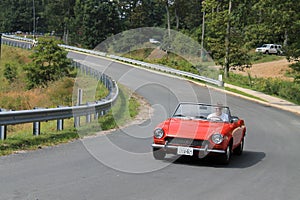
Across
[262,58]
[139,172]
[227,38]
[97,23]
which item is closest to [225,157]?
[139,172]

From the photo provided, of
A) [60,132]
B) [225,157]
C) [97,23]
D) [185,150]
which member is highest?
Answer: [185,150]

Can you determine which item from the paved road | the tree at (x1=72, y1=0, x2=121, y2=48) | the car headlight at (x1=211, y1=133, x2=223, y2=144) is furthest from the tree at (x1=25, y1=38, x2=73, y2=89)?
the tree at (x1=72, y1=0, x2=121, y2=48)

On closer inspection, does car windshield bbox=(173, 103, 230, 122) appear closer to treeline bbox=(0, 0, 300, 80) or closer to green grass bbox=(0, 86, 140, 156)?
green grass bbox=(0, 86, 140, 156)

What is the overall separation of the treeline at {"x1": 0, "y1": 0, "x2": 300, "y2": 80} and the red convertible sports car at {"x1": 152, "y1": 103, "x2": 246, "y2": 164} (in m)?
20.3

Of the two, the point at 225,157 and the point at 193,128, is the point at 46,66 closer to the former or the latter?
the point at 193,128

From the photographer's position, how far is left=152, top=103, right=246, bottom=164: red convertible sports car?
34.6ft

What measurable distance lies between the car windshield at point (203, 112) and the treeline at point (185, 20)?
20.0 metres

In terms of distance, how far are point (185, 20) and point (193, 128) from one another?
94.5m

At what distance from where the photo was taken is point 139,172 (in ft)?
31.8

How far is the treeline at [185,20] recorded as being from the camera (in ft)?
105

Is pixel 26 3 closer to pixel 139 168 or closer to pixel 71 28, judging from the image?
pixel 71 28

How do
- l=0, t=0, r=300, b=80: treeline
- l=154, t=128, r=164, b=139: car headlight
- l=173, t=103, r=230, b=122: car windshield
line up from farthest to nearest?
l=0, t=0, r=300, b=80: treeline
l=173, t=103, r=230, b=122: car windshield
l=154, t=128, r=164, b=139: car headlight

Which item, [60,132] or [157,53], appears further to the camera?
[157,53]

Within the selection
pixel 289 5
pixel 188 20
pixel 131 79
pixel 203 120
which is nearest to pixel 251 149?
pixel 203 120
